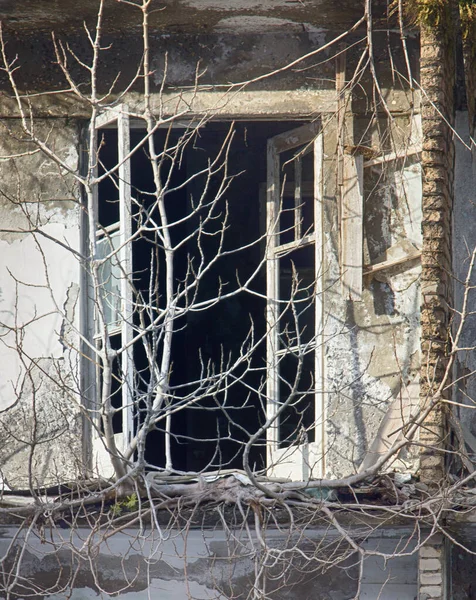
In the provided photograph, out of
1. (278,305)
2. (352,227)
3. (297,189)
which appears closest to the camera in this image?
(352,227)

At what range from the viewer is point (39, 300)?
5.41m

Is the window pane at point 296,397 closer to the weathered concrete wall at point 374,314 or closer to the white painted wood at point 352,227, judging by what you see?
the weathered concrete wall at point 374,314

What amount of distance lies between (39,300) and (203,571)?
188cm

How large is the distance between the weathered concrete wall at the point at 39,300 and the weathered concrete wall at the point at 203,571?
62cm

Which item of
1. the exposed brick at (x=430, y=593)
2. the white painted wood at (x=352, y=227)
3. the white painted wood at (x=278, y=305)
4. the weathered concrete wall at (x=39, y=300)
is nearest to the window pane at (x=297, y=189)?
the white painted wood at (x=278, y=305)

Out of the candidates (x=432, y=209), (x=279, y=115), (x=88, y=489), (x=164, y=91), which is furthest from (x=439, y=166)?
(x=88, y=489)

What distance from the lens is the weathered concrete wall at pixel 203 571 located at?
476 cm

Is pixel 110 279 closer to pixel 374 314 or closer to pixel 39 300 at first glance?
pixel 39 300

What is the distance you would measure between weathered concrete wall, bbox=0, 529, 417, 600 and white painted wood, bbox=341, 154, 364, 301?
144 centimetres

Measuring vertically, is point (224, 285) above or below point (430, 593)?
above

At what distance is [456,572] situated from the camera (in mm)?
4805

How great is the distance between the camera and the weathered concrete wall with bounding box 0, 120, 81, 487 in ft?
17.5

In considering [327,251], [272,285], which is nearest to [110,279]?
[272,285]

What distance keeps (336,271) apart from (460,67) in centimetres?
147
